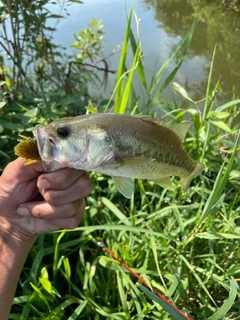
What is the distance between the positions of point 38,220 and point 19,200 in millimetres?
107

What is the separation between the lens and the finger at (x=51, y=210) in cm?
117

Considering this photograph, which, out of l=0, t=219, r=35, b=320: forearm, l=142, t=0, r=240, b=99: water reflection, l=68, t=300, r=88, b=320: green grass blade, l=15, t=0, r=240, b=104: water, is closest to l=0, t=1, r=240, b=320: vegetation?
l=68, t=300, r=88, b=320: green grass blade

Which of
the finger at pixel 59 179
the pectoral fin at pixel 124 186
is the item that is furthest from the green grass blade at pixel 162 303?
the finger at pixel 59 179

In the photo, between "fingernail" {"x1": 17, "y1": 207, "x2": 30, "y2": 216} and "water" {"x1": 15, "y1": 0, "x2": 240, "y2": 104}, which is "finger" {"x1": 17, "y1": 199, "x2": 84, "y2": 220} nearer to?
"fingernail" {"x1": 17, "y1": 207, "x2": 30, "y2": 216}

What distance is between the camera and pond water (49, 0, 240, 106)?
4.67 metres

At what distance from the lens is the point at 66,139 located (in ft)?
3.24

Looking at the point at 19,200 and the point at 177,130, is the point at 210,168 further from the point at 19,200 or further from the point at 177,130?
the point at 19,200

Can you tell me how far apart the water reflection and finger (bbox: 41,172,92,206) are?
3.37 m

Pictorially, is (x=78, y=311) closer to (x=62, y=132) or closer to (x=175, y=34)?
(x=62, y=132)

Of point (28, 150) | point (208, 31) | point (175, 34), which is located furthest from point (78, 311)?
point (208, 31)

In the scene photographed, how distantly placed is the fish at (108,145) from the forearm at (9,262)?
41 centimetres

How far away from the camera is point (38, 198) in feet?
4.43

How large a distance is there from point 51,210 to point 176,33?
5986 millimetres

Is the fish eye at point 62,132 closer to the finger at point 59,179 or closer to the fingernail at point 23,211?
the finger at point 59,179
